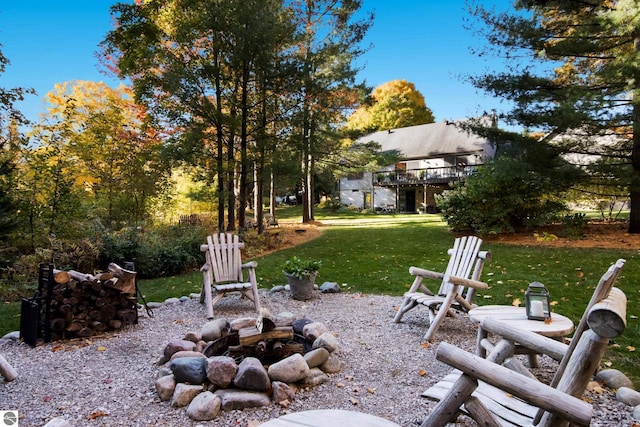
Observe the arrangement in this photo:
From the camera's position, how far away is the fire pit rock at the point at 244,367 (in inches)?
90.7

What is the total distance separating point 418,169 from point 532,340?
21.5 m

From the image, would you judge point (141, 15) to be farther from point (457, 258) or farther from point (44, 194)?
point (457, 258)

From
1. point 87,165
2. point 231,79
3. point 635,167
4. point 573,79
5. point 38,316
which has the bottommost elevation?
point 38,316

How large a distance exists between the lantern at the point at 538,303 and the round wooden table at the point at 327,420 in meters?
1.59

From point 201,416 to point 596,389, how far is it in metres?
2.61

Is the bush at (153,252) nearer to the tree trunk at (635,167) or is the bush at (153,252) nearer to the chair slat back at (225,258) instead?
the chair slat back at (225,258)

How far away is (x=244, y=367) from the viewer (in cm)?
246

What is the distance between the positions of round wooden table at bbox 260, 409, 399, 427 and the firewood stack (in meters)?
3.11

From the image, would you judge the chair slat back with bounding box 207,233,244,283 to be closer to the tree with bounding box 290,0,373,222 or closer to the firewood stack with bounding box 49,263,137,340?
the firewood stack with bounding box 49,263,137,340

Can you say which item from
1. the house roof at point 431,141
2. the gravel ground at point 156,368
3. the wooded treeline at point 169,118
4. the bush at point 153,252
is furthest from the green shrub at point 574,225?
the house roof at point 431,141

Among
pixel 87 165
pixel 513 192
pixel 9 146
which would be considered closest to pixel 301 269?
pixel 9 146

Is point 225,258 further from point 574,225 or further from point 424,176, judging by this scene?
point 424,176

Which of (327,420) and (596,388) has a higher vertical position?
(327,420)

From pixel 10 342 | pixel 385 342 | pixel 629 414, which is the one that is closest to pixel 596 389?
pixel 629 414
